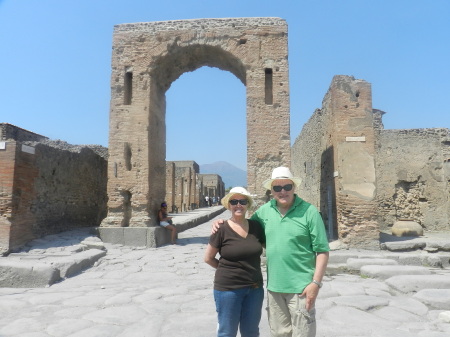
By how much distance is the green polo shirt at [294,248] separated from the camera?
2.45m

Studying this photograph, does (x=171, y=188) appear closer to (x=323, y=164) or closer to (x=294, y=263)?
(x=323, y=164)

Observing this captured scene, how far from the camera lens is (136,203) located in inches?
352

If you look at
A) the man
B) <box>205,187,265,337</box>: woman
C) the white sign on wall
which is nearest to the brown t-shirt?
<box>205,187,265,337</box>: woman

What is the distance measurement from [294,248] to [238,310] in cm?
60

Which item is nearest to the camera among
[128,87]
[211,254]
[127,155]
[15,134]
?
[211,254]

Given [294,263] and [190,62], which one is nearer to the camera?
[294,263]

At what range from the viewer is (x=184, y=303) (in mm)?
4215

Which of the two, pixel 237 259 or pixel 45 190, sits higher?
pixel 45 190

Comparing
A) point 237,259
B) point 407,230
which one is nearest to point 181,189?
point 407,230

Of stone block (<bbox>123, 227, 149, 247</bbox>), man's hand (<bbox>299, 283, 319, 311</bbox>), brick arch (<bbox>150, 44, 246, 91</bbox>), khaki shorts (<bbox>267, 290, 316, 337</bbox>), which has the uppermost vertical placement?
brick arch (<bbox>150, 44, 246, 91</bbox>)

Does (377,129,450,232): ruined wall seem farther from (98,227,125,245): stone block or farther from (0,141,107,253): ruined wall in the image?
(0,141,107,253): ruined wall

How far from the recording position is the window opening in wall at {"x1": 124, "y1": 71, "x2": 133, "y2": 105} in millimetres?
9393

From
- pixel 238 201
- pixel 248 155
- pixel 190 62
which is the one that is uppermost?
pixel 190 62

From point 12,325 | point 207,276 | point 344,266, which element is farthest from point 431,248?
point 12,325
